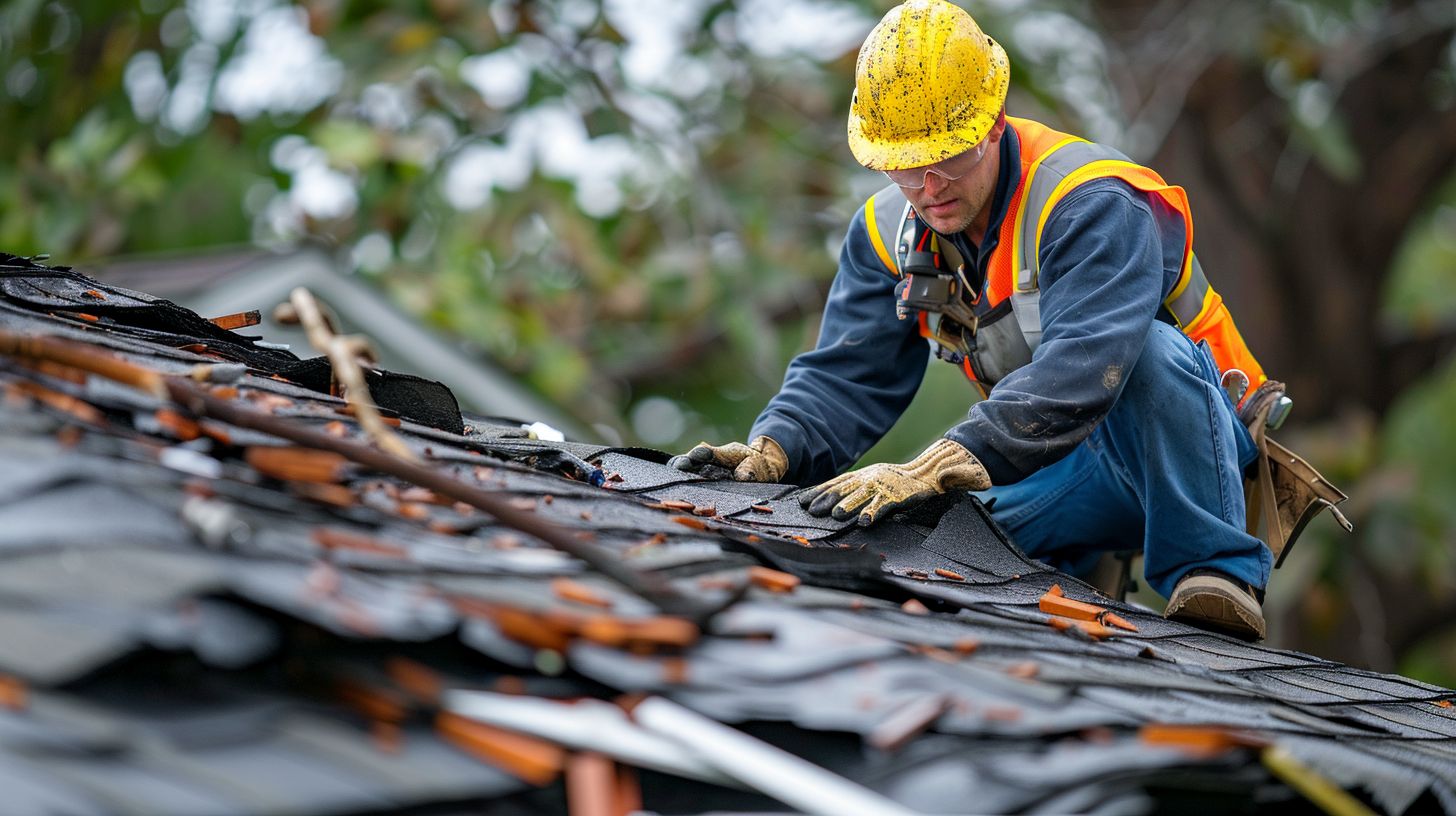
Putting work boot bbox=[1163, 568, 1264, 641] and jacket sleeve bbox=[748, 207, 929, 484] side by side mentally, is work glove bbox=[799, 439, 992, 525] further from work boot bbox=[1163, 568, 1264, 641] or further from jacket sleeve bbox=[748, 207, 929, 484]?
jacket sleeve bbox=[748, 207, 929, 484]

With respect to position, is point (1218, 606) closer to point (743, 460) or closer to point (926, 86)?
point (743, 460)

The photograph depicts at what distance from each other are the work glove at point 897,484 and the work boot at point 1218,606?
2.23ft

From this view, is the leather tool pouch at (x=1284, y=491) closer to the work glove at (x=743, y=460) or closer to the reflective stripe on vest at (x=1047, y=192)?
the reflective stripe on vest at (x=1047, y=192)

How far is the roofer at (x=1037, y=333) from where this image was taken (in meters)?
2.93

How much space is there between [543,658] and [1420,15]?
11464 mm

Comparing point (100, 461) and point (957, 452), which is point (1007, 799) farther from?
point (957, 452)

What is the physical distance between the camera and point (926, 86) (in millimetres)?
3143

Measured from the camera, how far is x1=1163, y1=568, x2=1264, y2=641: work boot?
3.02 meters

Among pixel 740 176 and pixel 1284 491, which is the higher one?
pixel 740 176

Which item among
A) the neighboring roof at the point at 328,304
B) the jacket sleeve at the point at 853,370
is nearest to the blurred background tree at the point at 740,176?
the neighboring roof at the point at 328,304

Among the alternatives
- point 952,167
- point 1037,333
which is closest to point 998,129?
point 952,167

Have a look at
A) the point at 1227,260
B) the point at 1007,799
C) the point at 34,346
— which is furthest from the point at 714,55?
the point at 1007,799

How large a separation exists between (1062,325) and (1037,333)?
0.28 m

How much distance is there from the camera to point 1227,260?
10797 mm
